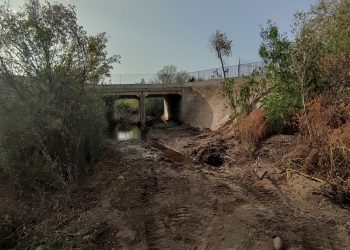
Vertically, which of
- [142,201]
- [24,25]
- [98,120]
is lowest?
[142,201]

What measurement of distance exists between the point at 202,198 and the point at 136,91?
29761 mm

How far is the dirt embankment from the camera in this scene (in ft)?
25.3

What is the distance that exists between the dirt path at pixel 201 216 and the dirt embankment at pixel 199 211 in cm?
2

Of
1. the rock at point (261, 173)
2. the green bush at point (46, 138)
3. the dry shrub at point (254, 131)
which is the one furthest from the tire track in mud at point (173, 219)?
the dry shrub at point (254, 131)

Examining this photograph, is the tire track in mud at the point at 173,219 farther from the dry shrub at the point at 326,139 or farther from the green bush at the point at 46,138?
the dry shrub at the point at 326,139

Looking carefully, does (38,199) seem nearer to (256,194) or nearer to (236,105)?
(256,194)

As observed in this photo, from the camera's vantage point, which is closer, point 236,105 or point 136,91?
point 236,105

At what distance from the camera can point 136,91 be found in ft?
129

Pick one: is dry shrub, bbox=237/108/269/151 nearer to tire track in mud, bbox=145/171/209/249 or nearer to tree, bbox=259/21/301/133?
tree, bbox=259/21/301/133

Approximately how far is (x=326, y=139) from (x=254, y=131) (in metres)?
5.02

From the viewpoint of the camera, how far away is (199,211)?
947 cm

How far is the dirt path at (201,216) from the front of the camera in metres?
7.72

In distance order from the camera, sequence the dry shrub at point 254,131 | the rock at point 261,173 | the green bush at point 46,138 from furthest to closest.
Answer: the dry shrub at point 254,131 < the rock at point 261,173 < the green bush at point 46,138

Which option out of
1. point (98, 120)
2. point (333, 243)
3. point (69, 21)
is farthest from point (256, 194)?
point (69, 21)
